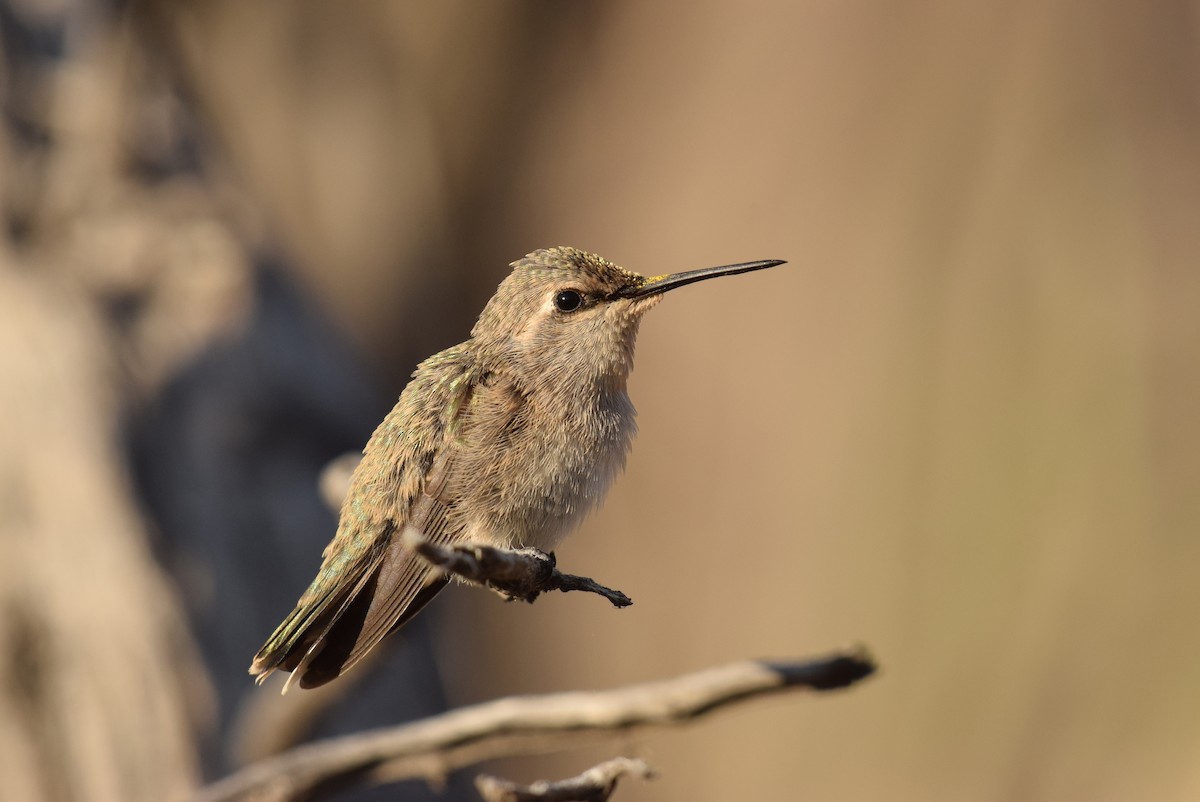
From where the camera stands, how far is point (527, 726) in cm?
108

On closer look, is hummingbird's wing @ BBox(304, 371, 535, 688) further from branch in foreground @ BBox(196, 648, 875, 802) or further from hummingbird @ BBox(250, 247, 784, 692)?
branch in foreground @ BBox(196, 648, 875, 802)

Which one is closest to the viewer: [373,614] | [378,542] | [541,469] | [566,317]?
[373,614]

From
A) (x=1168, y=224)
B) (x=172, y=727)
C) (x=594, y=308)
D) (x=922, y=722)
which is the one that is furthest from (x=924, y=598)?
(x=594, y=308)

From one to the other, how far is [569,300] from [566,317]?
27 millimetres

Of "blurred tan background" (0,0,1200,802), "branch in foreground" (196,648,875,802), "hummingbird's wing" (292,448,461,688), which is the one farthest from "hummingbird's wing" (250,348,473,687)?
"blurred tan background" (0,0,1200,802)

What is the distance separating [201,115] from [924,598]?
5127 millimetres

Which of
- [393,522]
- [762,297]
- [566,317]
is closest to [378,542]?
[393,522]

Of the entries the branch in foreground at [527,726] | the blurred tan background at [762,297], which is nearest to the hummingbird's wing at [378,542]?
the branch in foreground at [527,726]

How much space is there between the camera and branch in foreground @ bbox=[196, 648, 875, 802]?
88 centimetres

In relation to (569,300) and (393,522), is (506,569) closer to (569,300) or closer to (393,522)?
(393,522)

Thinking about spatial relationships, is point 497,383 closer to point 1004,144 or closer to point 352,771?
point 352,771

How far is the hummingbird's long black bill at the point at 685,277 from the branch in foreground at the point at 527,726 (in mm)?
343

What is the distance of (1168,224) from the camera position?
7340mm

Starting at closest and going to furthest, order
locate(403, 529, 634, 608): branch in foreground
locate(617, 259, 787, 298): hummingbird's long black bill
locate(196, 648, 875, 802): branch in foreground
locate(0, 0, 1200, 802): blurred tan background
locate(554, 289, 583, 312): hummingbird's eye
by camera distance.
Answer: locate(196, 648, 875, 802): branch in foreground < locate(403, 529, 634, 608): branch in foreground < locate(617, 259, 787, 298): hummingbird's long black bill < locate(554, 289, 583, 312): hummingbird's eye < locate(0, 0, 1200, 802): blurred tan background
